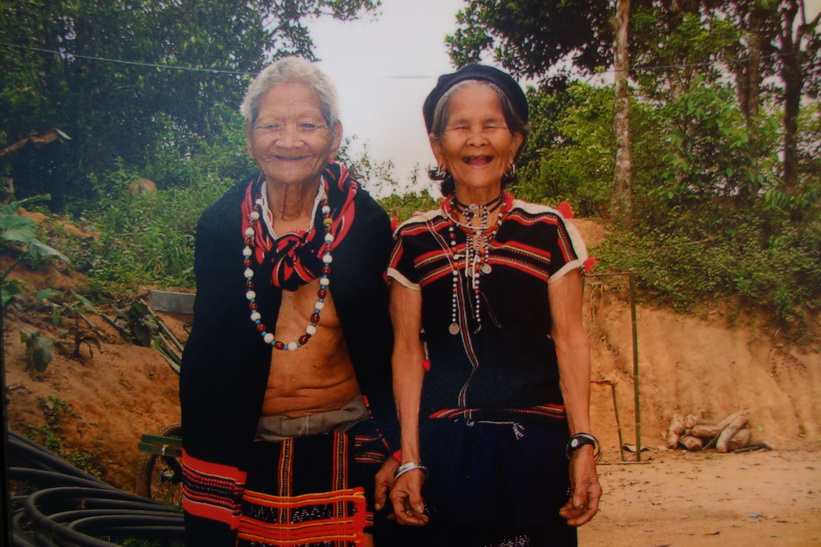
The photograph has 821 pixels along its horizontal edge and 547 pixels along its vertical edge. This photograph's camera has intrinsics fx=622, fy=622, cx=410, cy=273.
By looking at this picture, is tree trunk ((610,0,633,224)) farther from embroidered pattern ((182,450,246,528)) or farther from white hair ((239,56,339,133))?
embroidered pattern ((182,450,246,528))

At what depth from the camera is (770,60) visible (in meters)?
2.44

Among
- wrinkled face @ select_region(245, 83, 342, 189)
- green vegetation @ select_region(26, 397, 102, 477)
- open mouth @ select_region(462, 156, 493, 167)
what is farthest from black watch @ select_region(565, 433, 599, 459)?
green vegetation @ select_region(26, 397, 102, 477)

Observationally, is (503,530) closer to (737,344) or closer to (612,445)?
(612,445)

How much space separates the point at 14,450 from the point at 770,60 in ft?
11.1

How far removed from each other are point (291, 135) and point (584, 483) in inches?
61.5

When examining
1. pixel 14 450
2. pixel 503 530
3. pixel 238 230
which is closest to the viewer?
pixel 503 530

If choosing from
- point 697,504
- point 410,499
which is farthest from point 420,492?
point 697,504

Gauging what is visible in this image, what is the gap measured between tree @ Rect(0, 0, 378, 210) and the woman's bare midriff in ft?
2.76

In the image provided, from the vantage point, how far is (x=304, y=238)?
88.6 inches

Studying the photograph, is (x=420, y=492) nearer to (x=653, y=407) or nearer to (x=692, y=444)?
(x=653, y=407)

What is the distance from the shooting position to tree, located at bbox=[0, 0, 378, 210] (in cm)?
253

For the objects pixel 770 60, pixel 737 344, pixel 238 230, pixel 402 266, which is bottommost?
pixel 737 344

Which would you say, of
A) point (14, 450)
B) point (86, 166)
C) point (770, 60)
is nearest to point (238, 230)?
point (86, 166)

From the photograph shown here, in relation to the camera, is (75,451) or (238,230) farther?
(75,451)
